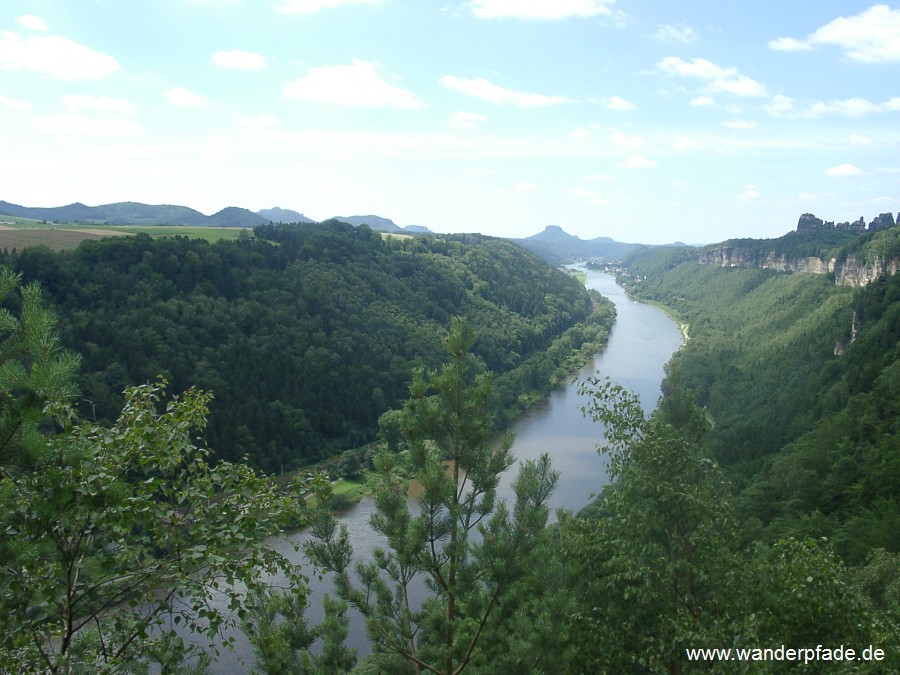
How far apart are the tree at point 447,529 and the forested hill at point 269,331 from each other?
17.5 meters

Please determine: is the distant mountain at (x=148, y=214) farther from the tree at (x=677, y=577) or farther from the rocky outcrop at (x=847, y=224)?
the tree at (x=677, y=577)

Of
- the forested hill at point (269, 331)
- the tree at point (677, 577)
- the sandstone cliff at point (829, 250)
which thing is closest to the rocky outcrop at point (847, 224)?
the sandstone cliff at point (829, 250)

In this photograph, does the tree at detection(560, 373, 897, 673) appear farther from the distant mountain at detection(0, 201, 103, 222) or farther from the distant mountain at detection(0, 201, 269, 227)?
the distant mountain at detection(0, 201, 103, 222)

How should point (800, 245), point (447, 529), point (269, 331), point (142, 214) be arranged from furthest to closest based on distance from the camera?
point (142, 214) < point (800, 245) < point (269, 331) < point (447, 529)

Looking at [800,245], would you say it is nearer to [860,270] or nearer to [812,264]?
[812,264]

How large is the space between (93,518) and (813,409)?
3214cm

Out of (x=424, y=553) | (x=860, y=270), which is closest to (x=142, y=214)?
(x=860, y=270)

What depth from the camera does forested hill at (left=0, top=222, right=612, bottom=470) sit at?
30578 millimetres

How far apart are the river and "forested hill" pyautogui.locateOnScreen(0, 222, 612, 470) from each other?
3235 mm

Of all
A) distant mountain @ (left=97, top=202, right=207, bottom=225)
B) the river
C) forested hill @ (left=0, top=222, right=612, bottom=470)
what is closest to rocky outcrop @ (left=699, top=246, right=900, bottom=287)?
the river

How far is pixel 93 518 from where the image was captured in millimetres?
2904

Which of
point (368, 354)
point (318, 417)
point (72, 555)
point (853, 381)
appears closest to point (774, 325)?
point (853, 381)

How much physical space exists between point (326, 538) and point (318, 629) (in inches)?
57.3

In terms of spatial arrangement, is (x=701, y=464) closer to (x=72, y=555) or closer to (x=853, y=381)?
(x=72, y=555)
